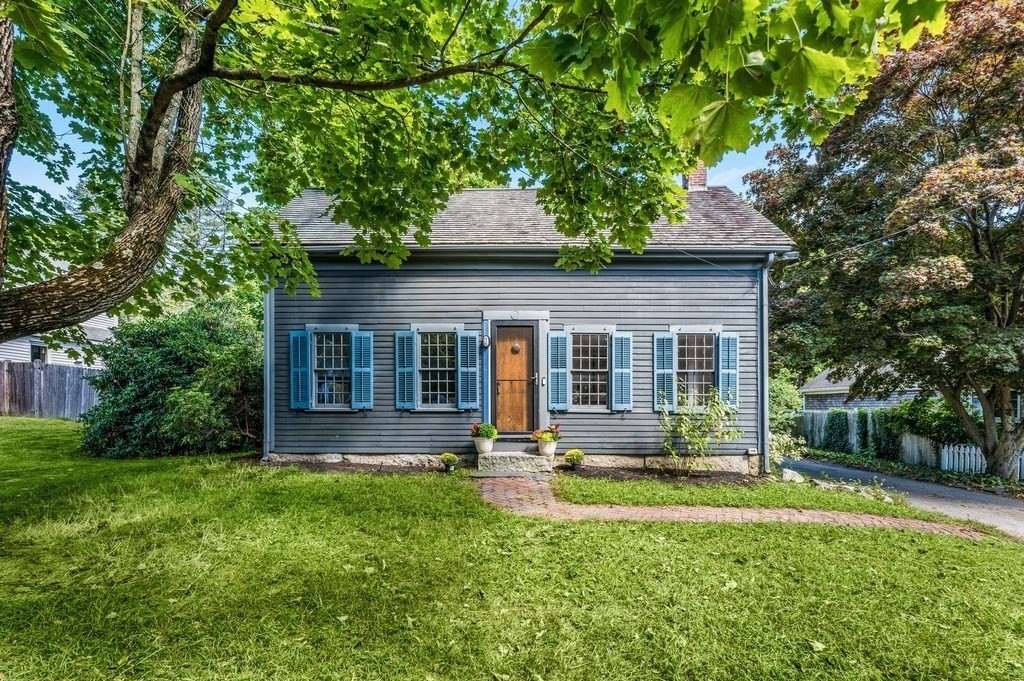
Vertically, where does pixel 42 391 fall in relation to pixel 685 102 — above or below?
below

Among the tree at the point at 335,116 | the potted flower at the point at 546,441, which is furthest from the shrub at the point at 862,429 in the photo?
the tree at the point at 335,116

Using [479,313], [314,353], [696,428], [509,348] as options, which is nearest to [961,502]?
[696,428]

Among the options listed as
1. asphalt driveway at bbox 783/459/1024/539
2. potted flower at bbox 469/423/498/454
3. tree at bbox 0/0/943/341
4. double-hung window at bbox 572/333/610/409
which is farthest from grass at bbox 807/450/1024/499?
potted flower at bbox 469/423/498/454

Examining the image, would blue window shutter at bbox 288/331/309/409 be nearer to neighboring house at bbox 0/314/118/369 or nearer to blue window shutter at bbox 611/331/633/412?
blue window shutter at bbox 611/331/633/412

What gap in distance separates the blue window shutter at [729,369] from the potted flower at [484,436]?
4178mm

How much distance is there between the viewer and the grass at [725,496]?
567cm

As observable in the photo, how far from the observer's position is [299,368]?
7910mm

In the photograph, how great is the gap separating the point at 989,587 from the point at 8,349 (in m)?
25.5

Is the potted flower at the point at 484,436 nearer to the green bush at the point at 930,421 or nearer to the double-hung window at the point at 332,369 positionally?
the double-hung window at the point at 332,369

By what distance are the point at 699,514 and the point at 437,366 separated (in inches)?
195

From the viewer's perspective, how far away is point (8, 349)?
51.8 feet

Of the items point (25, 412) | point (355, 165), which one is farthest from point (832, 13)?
point (25, 412)

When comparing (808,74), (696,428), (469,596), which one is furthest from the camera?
(696,428)

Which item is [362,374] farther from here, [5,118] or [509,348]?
[5,118]
